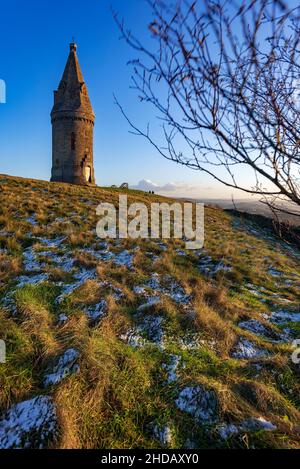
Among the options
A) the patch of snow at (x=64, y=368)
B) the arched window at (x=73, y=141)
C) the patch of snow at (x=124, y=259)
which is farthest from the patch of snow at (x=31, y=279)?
the arched window at (x=73, y=141)

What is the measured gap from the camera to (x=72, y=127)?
110 ft

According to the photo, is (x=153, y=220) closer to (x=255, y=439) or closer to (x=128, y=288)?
(x=128, y=288)

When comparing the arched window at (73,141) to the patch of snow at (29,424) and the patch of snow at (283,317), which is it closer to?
the patch of snow at (283,317)

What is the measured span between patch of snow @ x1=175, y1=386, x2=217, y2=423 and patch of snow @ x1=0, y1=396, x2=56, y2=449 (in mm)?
1430

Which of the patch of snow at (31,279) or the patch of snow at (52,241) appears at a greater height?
the patch of snow at (52,241)

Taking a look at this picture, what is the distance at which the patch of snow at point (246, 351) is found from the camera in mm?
4701

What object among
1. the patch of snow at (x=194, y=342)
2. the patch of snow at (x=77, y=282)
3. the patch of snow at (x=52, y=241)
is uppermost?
the patch of snow at (x=52, y=241)

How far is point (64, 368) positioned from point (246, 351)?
2842 mm

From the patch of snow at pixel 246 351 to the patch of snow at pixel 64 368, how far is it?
2461 mm

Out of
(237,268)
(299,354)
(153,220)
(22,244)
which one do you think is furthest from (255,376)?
(153,220)

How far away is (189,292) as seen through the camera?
22.3 feet

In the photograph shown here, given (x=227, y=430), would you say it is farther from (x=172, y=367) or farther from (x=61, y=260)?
(x=61, y=260)

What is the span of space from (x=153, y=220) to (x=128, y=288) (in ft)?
29.4

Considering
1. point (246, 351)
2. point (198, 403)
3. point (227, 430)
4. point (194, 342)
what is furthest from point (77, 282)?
point (227, 430)
